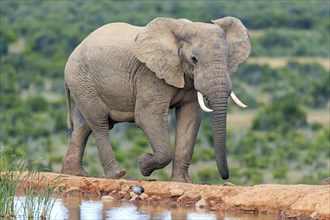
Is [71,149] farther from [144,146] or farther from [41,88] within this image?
[41,88]

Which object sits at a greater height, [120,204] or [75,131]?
[75,131]

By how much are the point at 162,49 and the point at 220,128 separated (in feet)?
4.76

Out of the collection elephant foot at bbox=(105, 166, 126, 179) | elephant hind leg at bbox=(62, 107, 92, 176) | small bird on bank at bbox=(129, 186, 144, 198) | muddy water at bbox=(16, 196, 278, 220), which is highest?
elephant hind leg at bbox=(62, 107, 92, 176)

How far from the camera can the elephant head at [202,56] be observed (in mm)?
14297

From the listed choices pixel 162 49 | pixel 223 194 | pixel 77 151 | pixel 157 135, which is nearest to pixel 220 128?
pixel 223 194

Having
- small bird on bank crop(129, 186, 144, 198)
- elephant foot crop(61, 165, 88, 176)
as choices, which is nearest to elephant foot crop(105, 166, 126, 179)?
elephant foot crop(61, 165, 88, 176)

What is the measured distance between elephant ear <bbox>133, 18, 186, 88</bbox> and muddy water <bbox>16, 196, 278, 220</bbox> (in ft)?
5.24

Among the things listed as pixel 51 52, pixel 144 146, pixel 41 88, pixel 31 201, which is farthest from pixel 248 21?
pixel 31 201

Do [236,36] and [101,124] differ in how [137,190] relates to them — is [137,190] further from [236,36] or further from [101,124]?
[236,36]

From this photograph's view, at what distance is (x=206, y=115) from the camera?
3328 centimetres

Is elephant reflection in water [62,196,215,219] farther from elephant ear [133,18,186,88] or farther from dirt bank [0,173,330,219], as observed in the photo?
elephant ear [133,18,186,88]

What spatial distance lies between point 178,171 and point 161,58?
4.05 ft

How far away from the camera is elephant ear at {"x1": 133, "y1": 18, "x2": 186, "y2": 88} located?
15.1m

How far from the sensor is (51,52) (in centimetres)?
4806
